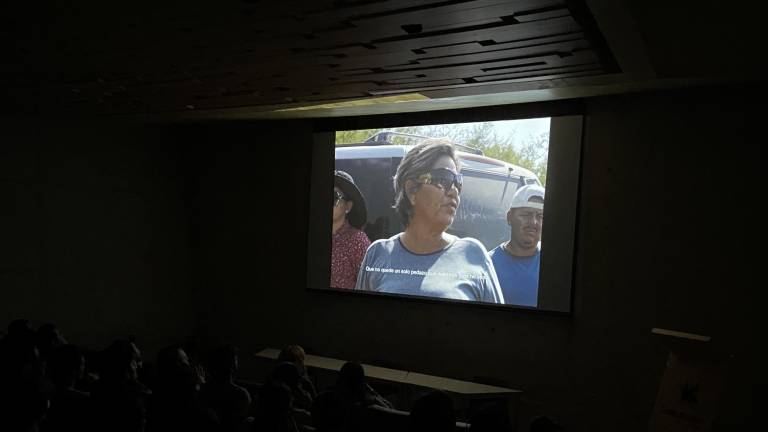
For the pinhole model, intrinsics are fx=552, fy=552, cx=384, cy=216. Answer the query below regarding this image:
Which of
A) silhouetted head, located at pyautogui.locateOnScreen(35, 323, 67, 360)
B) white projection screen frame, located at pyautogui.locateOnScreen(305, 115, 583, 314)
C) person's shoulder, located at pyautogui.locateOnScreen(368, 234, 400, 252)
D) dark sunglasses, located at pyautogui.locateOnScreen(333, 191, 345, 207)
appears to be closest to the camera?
silhouetted head, located at pyautogui.locateOnScreen(35, 323, 67, 360)

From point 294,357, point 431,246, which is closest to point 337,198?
point 431,246

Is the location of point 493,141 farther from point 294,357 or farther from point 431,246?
point 294,357

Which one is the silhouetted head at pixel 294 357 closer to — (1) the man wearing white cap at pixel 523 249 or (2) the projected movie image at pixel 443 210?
(2) the projected movie image at pixel 443 210

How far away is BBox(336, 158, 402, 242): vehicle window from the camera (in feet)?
20.7

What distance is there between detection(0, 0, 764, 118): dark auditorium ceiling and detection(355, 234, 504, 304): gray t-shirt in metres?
2.12

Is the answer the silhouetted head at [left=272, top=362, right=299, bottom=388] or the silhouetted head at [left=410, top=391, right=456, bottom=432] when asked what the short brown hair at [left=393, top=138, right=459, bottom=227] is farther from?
the silhouetted head at [left=410, top=391, right=456, bottom=432]

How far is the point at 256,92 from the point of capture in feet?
12.8

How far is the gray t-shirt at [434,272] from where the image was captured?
18.9ft

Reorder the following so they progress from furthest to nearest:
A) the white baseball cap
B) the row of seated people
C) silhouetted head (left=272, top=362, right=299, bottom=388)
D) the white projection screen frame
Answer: the white baseball cap → the white projection screen frame → silhouetted head (left=272, top=362, right=299, bottom=388) → the row of seated people

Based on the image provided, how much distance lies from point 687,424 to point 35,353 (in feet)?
12.9

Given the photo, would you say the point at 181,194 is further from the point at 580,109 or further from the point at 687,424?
the point at 687,424

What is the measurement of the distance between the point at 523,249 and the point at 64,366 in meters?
4.05

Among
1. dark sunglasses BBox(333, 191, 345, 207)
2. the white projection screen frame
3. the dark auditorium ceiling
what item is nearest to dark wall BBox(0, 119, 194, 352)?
the dark auditorium ceiling

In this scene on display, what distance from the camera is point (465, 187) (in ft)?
19.3
